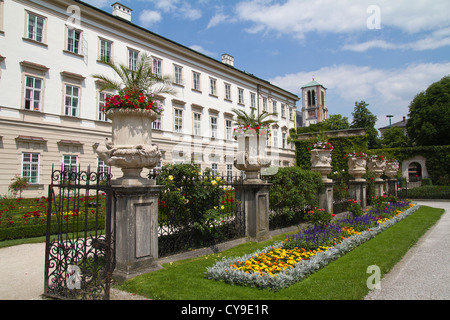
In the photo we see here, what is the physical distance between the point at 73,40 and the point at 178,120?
30.3 ft

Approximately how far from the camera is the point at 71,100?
18141 millimetres

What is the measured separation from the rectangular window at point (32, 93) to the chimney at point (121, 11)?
8.35 m

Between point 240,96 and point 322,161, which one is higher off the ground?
point 240,96

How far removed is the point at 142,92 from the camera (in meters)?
5.16

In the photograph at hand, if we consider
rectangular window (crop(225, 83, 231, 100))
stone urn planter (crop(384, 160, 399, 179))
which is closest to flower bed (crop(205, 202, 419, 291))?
stone urn planter (crop(384, 160, 399, 179))

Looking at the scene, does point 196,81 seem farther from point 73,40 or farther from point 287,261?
point 287,261

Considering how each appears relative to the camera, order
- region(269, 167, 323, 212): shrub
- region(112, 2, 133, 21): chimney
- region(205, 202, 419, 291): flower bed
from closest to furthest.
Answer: region(205, 202, 419, 291): flower bed, region(269, 167, 323, 212): shrub, region(112, 2, 133, 21): chimney

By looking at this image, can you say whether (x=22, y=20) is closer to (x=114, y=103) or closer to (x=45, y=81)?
(x=45, y=81)

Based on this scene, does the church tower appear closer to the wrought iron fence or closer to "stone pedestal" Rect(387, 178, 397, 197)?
"stone pedestal" Rect(387, 178, 397, 197)

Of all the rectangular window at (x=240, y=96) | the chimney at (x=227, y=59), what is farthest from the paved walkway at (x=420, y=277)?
the chimney at (x=227, y=59)

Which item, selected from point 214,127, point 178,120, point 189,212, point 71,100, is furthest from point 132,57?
point 189,212

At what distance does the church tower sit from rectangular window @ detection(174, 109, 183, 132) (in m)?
56.0

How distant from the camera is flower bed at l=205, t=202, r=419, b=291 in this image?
14.6ft
